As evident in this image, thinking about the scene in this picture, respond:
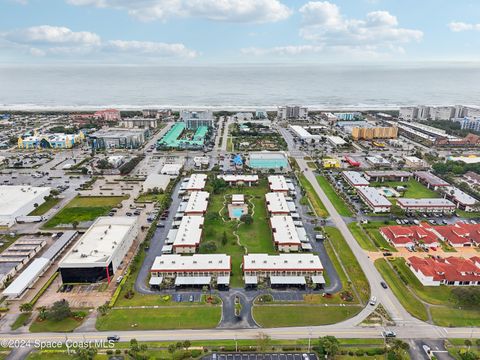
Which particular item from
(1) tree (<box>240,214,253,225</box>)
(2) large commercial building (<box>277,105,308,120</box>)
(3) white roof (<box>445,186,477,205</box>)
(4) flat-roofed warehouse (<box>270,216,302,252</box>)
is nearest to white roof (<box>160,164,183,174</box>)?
(1) tree (<box>240,214,253,225</box>)

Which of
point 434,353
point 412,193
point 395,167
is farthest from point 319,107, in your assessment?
point 434,353

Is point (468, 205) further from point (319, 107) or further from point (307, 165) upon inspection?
point (319, 107)

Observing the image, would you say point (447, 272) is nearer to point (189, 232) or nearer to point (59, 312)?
point (189, 232)

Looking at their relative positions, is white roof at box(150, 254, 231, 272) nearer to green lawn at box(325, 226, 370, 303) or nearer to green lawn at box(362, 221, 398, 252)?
green lawn at box(325, 226, 370, 303)

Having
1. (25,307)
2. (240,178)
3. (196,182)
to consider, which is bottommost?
(25,307)

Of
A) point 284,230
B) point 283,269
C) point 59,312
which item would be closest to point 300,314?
point 283,269

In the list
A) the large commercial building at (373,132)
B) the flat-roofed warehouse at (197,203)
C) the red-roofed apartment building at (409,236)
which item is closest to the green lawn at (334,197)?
the red-roofed apartment building at (409,236)
